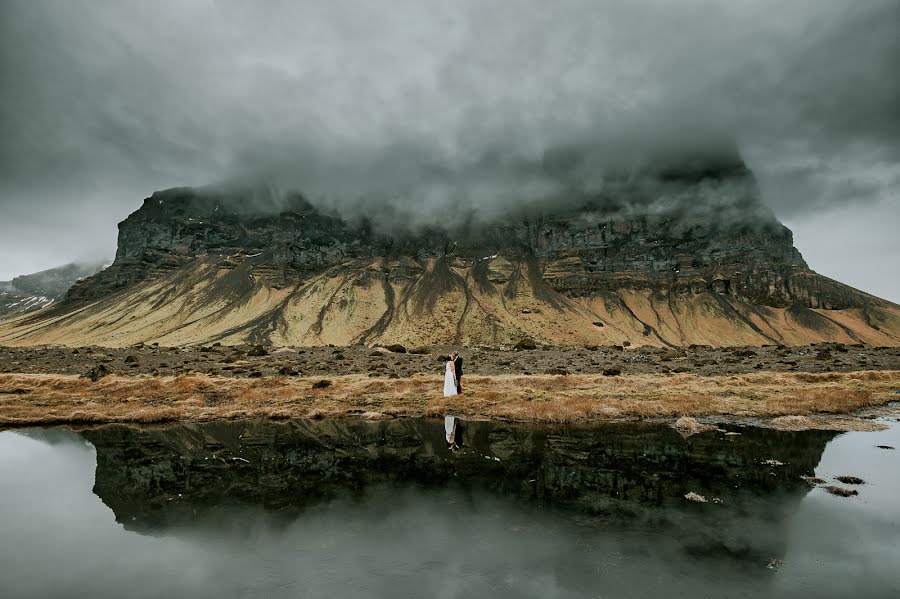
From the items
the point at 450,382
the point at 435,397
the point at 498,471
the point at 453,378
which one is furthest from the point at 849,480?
the point at 435,397

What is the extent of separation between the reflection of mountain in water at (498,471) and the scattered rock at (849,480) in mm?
1005

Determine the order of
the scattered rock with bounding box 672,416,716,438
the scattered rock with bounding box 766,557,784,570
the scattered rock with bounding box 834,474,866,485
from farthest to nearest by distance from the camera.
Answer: the scattered rock with bounding box 672,416,716,438, the scattered rock with bounding box 834,474,866,485, the scattered rock with bounding box 766,557,784,570

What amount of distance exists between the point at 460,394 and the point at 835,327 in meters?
212

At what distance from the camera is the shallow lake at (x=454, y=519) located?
27.0 feet

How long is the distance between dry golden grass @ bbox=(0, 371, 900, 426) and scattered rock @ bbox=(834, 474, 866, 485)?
34.7ft

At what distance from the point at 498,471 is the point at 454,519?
410cm

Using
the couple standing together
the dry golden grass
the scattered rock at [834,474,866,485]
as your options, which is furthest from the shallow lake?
the couple standing together

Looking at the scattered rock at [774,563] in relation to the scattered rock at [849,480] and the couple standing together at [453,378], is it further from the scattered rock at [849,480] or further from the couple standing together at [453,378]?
the couple standing together at [453,378]

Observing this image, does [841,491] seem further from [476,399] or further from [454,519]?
[476,399]

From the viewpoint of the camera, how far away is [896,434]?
815 inches

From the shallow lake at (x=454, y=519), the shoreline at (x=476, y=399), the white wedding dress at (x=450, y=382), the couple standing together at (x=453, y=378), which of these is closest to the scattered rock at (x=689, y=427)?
the shoreline at (x=476, y=399)

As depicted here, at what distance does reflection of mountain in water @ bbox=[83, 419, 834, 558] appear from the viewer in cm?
1138

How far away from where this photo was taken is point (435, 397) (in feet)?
97.5

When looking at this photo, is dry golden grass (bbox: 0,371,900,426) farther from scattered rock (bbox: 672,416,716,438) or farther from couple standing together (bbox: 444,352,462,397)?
scattered rock (bbox: 672,416,716,438)
